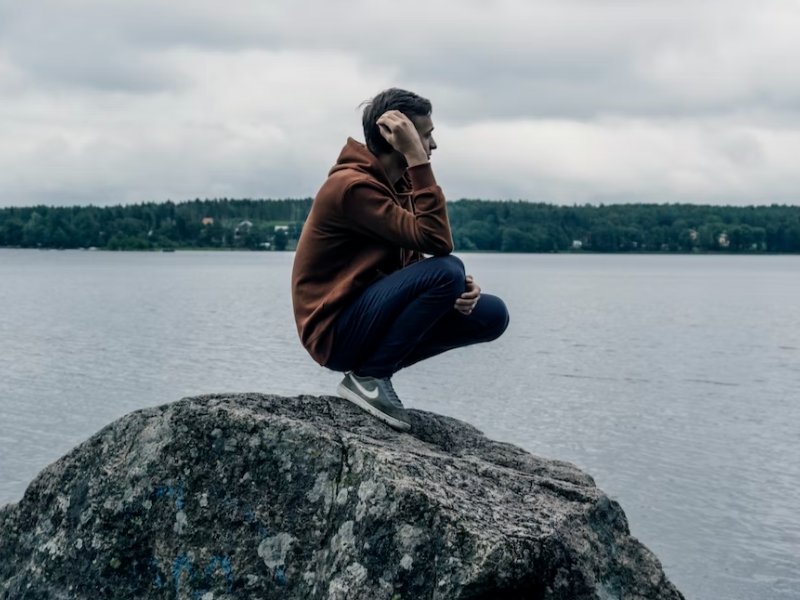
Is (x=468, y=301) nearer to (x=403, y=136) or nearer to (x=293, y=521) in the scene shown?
(x=403, y=136)

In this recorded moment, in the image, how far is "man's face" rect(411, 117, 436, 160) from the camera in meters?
5.92

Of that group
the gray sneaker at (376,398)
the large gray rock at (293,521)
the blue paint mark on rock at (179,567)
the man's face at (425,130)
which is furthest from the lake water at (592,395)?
the blue paint mark on rock at (179,567)

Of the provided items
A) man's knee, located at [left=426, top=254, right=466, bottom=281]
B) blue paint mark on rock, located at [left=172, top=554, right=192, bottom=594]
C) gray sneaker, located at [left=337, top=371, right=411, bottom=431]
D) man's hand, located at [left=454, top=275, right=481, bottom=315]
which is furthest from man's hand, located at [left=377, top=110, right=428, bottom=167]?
blue paint mark on rock, located at [left=172, top=554, right=192, bottom=594]

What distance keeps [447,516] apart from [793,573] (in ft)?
27.1

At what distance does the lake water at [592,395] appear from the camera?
13.4m

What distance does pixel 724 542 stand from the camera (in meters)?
12.8

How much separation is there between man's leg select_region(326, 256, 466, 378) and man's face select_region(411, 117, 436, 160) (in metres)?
0.68

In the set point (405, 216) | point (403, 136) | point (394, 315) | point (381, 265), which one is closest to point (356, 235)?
point (381, 265)

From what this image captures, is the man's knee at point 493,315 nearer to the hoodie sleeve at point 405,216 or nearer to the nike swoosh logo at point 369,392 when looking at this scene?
the hoodie sleeve at point 405,216

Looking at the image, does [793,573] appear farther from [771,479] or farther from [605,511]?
[605,511]

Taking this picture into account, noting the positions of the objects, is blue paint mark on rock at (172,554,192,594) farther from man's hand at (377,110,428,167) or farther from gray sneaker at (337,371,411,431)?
man's hand at (377,110,428,167)

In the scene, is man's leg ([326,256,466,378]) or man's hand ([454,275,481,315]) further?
man's hand ([454,275,481,315])

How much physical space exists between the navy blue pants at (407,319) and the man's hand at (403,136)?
1.93ft

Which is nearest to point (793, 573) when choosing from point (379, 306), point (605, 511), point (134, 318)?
point (605, 511)
